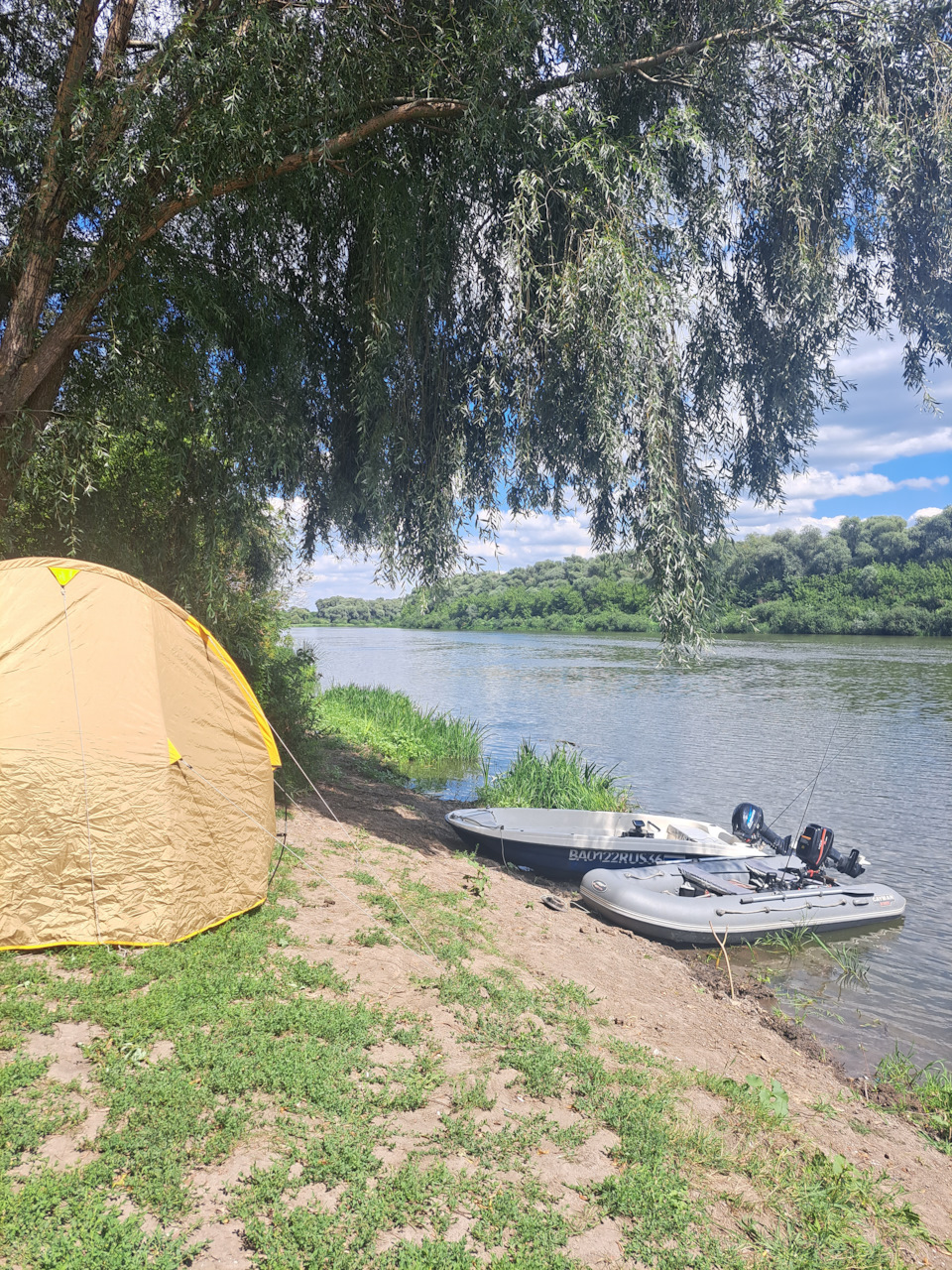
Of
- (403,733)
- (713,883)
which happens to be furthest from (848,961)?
(403,733)

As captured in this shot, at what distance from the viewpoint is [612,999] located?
529 centimetres

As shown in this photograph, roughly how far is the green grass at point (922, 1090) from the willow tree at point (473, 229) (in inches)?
143

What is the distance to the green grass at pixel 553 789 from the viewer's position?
1135cm

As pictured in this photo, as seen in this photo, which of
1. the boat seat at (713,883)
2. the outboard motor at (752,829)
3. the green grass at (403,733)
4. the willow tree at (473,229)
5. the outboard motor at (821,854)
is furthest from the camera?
the green grass at (403,733)

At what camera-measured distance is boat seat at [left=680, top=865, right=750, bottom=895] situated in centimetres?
787

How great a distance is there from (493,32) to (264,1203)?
792 cm


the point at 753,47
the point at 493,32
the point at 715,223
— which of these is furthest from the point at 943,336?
the point at 493,32

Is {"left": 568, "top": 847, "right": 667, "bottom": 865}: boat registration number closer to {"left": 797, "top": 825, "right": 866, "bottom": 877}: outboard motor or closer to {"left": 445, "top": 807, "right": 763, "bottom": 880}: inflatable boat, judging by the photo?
{"left": 445, "top": 807, "right": 763, "bottom": 880}: inflatable boat

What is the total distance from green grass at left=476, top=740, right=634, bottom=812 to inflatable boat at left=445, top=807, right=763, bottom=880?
5.57 ft

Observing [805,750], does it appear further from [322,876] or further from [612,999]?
[322,876]

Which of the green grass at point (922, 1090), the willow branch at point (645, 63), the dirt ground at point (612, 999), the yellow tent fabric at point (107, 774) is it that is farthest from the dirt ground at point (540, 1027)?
the willow branch at point (645, 63)

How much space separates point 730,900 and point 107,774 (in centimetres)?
591

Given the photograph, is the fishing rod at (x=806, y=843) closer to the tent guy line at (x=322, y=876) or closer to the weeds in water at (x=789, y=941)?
the weeds in water at (x=789, y=941)

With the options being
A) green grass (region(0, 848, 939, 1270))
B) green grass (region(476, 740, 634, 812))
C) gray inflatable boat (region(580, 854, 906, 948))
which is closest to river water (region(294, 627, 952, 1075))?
gray inflatable boat (region(580, 854, 906, 948))
